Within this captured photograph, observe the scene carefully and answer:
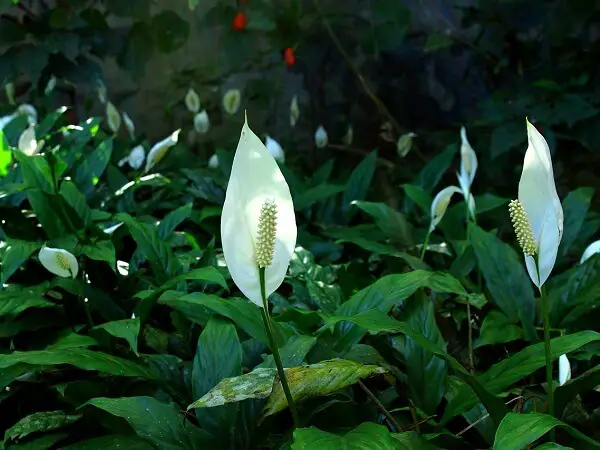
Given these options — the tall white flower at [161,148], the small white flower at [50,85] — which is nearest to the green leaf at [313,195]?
the tall white flower at [161,148]

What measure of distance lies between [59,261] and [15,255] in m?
0.20

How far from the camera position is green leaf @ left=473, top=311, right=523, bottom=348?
3.95 feet

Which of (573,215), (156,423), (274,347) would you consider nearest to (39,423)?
(156,423)

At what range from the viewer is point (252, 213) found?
71 cm

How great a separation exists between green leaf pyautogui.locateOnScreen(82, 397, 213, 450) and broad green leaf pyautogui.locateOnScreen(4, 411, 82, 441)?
0.49 ft

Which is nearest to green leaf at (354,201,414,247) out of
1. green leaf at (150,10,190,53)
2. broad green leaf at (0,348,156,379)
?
broad green leaf at (0,348,156,379)

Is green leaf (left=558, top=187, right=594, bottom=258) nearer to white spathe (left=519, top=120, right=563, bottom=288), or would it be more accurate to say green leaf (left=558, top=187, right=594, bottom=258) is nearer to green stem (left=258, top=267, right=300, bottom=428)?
white spathe (left=519, top=120, right=563, bottom=288)

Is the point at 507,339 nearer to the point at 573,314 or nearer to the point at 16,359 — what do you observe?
the point at 573,314

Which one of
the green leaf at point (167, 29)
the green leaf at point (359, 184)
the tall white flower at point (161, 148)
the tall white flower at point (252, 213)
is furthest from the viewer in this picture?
the green leaf at point (167, 29)

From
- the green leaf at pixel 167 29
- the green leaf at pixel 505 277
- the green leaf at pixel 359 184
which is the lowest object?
the green leaf at pixel 359 184

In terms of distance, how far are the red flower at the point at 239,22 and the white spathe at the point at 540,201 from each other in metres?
2.27

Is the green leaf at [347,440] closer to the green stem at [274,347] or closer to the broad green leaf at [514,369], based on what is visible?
the green stem at [274,347]

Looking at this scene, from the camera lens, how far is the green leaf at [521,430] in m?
0.73

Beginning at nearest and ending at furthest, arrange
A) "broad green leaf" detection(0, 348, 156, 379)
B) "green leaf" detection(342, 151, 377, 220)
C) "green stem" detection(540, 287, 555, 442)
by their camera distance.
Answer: "green stem" detection(540, 287, 555, 442)
"broad green leaf" detection(0, 348, 156, 379)
"green leaf" detection(342, 151, 377, 220)
